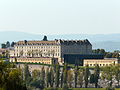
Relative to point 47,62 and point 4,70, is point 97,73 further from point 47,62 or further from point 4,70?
point 4,70

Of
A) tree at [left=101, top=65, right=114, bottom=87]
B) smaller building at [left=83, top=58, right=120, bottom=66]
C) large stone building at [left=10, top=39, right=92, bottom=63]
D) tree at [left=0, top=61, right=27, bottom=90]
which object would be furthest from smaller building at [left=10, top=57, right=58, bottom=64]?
tree at [left=0, top=61, right=27, bottom=90]

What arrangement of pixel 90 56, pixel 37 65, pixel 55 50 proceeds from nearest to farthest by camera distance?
pixel 37 65, pixel 90 56, pixel 55 50

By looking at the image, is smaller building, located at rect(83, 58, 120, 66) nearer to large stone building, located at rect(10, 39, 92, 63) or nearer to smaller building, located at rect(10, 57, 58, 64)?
smaller building, located at rect(10, 57, 58, 64)

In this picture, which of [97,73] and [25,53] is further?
[25,53]

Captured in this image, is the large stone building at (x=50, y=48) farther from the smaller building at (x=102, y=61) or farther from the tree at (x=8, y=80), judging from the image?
the tree at (x=8, y=80)

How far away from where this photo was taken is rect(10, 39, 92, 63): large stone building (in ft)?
415

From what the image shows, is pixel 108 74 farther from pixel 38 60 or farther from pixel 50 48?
pixel 50 48

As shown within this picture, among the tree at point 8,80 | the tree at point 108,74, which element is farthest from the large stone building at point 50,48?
the tree at point 8,80

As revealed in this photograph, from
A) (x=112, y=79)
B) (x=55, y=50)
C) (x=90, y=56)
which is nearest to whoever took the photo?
(x=112, y=79)

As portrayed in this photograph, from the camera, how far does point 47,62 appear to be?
4454 inches

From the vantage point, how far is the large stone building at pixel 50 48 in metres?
126

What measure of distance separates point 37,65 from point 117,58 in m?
16.5

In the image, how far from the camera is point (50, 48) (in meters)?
128

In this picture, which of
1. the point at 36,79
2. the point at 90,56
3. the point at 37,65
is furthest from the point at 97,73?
the point at 90,56
